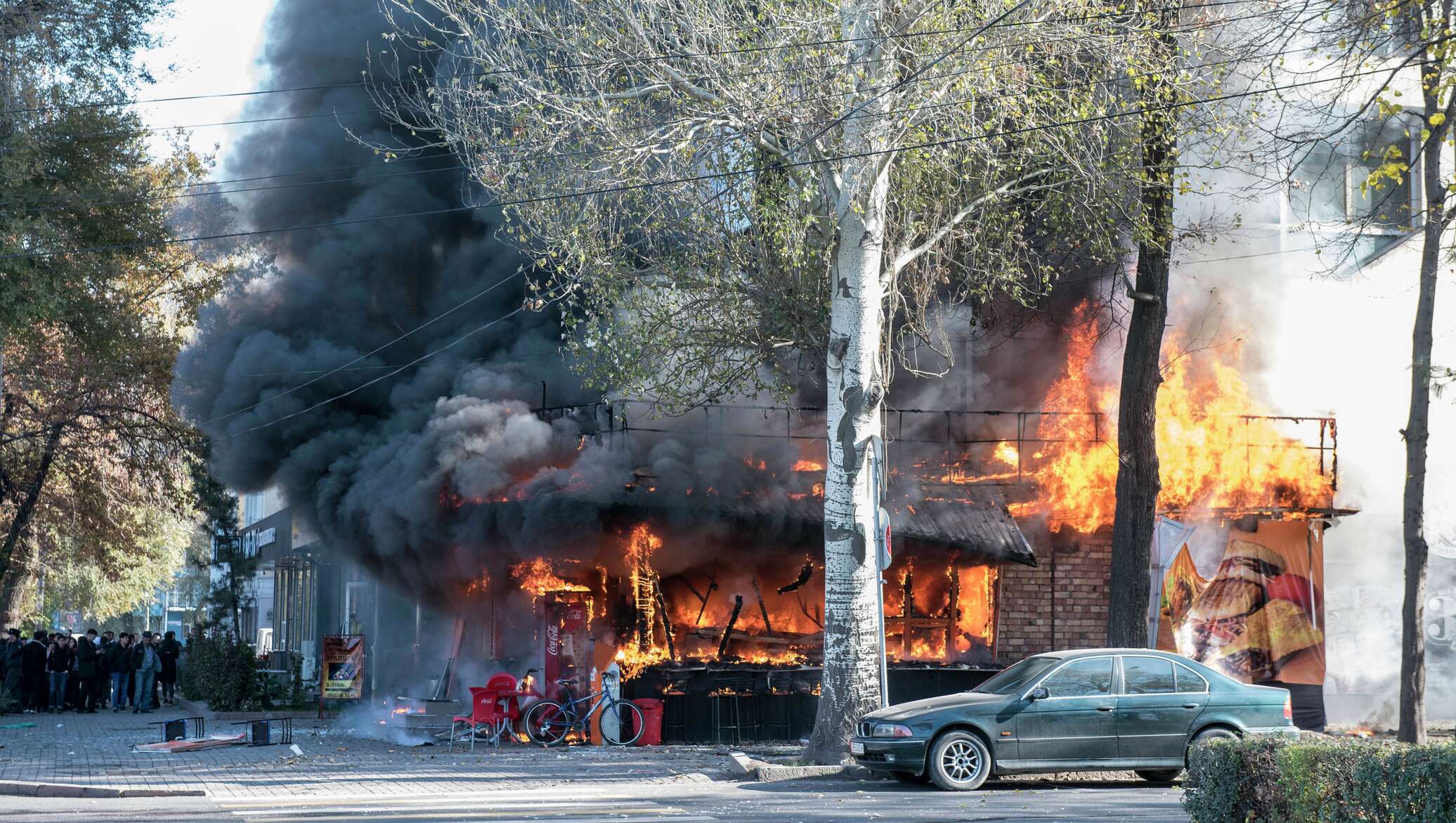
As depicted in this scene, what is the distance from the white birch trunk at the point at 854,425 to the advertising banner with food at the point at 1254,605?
6.90m

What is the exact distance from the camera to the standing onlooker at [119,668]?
76.9ft

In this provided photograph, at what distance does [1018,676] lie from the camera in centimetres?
1214

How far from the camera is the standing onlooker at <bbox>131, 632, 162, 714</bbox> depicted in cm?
2292

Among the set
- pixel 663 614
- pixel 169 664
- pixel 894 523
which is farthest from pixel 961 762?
pixel 169 664

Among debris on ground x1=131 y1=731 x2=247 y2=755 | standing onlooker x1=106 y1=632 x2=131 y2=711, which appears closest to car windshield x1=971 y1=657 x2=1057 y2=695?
debris on ground x1=131 y1=731 x2=247 y2=755

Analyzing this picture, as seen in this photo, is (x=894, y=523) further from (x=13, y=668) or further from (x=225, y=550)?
(x=13, y=668)

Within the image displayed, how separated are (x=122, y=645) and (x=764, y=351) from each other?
14490 millimetres

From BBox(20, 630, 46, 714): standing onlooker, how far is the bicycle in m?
11.7

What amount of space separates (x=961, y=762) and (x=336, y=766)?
638cm

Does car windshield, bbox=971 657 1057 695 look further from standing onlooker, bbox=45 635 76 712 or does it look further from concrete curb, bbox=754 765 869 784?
standing onlooker, bbox=45 635 76 712

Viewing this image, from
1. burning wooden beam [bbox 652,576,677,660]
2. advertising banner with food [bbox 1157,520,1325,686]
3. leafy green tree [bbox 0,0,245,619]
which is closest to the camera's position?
leafy green tree [bbox 0,0,245,619]

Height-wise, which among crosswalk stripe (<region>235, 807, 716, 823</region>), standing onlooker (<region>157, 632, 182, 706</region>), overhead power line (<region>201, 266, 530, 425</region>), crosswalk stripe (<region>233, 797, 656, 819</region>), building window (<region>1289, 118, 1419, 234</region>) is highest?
building window (<region>1289, 118, 1419, 234</region>)

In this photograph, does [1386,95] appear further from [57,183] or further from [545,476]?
[57,183]

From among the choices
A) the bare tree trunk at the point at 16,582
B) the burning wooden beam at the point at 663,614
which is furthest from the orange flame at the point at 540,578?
the bare tree trunk at the point at 16,582
